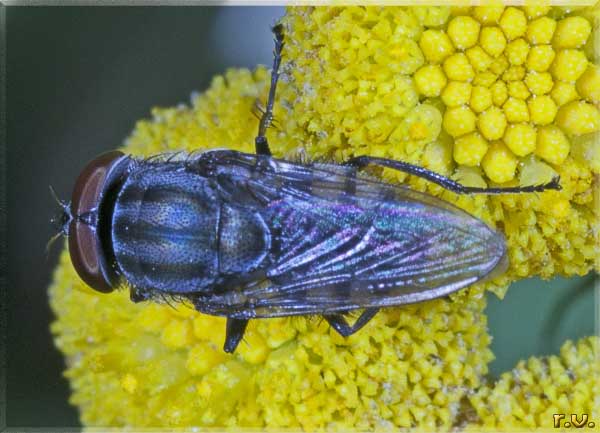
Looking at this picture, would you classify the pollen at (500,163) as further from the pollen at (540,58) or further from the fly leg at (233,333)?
the fly leg at (233,333)

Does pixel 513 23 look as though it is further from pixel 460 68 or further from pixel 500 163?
pixel 500 163

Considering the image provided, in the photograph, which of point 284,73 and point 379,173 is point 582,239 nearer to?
point 379,173

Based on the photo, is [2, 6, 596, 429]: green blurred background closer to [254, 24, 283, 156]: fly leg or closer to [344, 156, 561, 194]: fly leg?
[254, 24, 283, 156]: fly leg

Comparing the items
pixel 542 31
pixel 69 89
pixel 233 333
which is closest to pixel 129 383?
pixel 233 333

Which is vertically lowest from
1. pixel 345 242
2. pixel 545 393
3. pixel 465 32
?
pixel 545 393

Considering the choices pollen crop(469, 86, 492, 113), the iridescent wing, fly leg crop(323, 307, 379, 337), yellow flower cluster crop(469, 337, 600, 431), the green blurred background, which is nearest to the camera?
the iridescent wing

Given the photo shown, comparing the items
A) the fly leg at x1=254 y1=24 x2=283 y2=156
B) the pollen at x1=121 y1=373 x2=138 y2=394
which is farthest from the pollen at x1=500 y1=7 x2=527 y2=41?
the pollen at x1=121 y1=373 x2=138 y2=394

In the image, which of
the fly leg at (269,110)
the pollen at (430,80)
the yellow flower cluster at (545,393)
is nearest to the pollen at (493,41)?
the pollen at (430,80)
